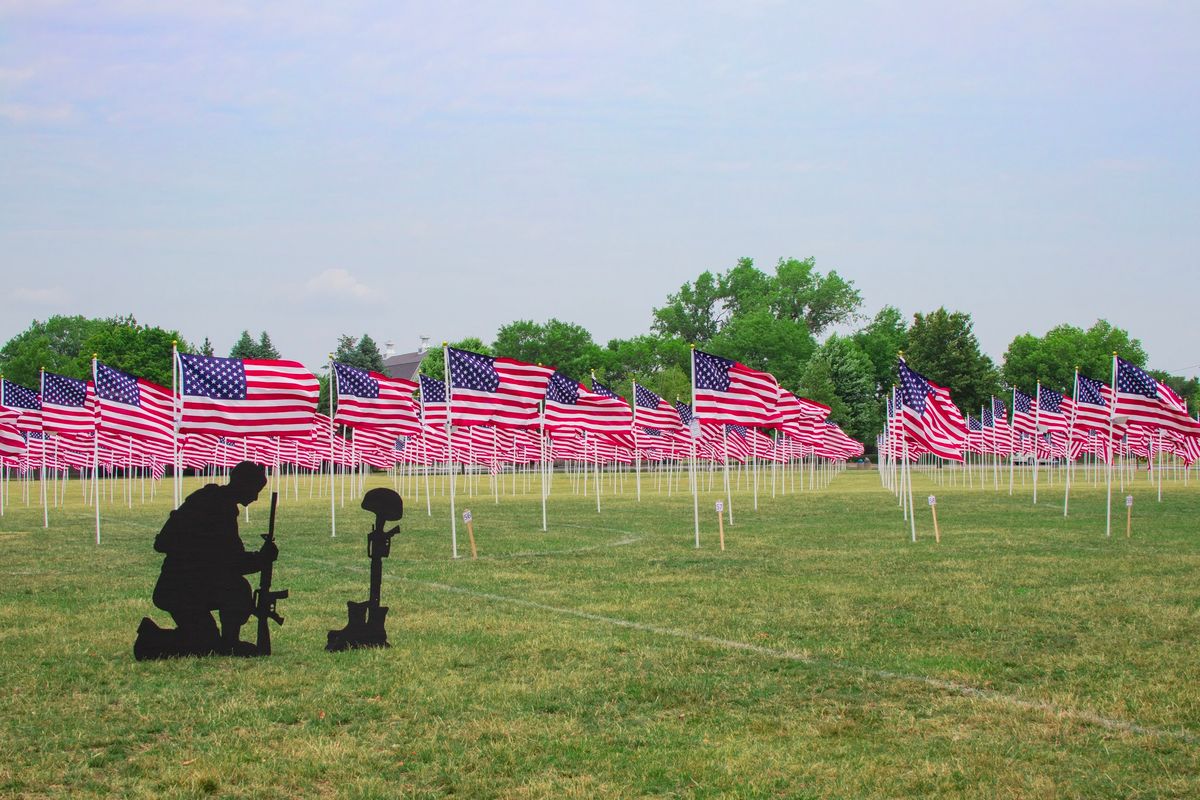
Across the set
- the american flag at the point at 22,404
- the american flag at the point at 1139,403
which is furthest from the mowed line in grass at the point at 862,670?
the american flag at the point at 22,404

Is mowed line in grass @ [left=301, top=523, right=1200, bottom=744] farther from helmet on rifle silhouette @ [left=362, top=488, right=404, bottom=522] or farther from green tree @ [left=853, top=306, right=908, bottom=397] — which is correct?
green tree @ [left=853, top=306, right=908, bottom=397]

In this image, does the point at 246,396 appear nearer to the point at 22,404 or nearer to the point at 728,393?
the point at 728,393

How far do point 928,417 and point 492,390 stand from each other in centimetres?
1075

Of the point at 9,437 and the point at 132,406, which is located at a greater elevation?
the point at 132,406

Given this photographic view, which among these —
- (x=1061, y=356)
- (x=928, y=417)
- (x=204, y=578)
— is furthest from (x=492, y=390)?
(x=1061, y=356)

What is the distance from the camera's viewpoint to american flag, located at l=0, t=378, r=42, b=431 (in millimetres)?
36250

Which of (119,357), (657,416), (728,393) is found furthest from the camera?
(119,357)

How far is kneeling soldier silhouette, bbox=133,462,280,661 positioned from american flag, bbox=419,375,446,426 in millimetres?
21226

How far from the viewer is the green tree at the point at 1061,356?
126 metres

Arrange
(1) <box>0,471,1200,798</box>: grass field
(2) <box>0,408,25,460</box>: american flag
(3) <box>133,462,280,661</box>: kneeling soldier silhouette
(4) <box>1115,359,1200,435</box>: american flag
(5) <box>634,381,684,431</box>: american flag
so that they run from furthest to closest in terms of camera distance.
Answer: (5) <box>634,381,684,431</box>: american flag, (2) <box>0,408,25,460</box>: american flag, (4) <box>1115,359,1200,435</box>: american flag, (3) <box>133,462,280,661</box>: kneeling soldier silhouette, (1) <box>0,471,1200,798</box>: grass field

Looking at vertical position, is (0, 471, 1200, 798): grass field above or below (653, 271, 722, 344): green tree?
below

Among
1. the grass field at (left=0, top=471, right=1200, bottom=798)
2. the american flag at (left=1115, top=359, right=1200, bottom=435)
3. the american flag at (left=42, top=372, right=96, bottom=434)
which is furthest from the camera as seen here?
the american flag at (left=42, top=372, right=96, bottom=434)

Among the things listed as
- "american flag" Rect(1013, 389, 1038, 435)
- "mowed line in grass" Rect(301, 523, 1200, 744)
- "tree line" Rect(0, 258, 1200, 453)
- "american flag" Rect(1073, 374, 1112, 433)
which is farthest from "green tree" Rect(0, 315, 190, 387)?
"mowed line in grass" Rect(301, 523, 1200, 744)

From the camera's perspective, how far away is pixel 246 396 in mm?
20766
